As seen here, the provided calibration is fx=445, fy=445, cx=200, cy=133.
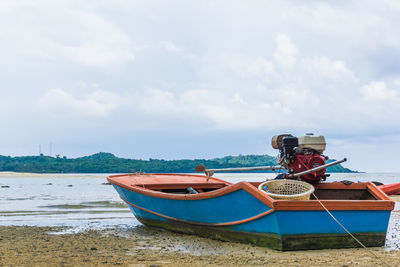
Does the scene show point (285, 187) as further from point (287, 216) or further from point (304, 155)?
point (304, 155)

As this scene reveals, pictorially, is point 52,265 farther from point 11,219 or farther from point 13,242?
point 11,219

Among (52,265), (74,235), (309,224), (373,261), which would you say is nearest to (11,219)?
(74,235)

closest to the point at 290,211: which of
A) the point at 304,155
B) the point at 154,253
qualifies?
the point at 154,253

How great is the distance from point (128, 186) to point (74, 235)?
175 cm

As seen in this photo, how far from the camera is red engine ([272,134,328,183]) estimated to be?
8.80 metres

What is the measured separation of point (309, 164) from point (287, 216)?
236cm

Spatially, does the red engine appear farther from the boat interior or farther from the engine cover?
the boat interior

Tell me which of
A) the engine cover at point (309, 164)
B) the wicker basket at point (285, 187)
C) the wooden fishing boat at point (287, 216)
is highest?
the engine cover at point (309, 164)

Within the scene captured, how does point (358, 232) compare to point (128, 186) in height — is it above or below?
below

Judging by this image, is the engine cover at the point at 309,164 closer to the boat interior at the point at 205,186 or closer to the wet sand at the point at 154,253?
the boat interior at the point at 205,186

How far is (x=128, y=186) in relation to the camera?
10586mm

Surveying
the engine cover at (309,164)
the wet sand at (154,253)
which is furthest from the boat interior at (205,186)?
the wet sand at (154,253)

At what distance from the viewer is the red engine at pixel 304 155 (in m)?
8.80

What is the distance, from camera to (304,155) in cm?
891
